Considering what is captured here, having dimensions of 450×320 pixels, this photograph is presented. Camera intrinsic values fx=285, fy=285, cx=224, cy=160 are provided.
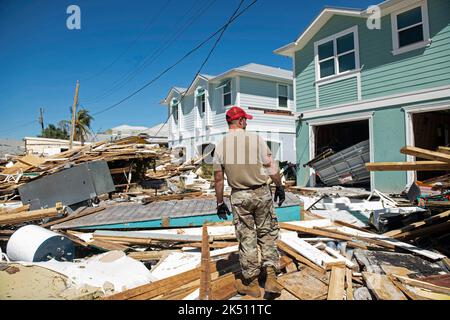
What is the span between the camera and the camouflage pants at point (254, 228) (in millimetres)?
3271

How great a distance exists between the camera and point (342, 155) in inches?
423

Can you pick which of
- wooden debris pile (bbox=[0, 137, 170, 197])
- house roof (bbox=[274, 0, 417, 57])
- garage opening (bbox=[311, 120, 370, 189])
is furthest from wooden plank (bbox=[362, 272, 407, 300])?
house roof (bbox=[274, 0, 417, 57])

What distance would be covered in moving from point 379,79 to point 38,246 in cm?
1047

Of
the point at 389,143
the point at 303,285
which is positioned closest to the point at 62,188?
the point at 303,285

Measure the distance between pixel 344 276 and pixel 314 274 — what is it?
1.16ft

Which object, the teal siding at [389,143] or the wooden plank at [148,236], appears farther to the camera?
the teal siding at [389,143]

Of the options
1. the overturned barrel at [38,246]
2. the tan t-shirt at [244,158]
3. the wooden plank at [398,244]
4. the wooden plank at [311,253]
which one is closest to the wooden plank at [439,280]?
the wooden plank at [398,244]

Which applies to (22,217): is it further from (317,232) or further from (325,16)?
(325,16)

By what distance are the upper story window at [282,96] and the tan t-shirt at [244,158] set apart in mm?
16616

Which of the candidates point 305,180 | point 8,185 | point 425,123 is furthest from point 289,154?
point 8,185

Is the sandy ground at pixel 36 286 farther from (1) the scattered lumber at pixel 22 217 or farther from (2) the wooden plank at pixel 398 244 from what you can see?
(2) the wooden plank at pixel 398 244

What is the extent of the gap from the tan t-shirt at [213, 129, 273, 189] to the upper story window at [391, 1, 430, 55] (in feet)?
27.3
